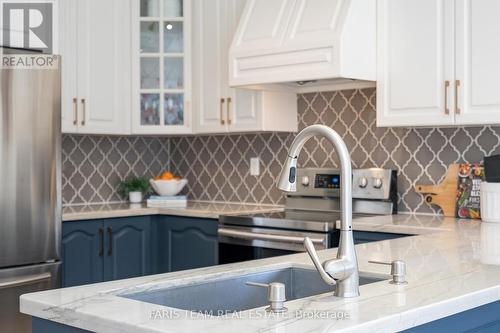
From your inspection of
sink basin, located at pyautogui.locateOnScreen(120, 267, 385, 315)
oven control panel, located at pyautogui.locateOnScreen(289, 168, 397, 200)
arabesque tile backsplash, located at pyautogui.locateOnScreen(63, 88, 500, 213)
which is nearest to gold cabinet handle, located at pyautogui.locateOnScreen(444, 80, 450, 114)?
arabesque tile backsplash, located at pyautogui.locateOnScreen(63, 88, 500, 213)

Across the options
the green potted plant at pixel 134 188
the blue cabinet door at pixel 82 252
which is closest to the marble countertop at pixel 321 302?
the blue cabinet door at pixel 82 252

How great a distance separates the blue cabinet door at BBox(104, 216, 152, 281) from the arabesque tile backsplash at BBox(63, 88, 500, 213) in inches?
22.1

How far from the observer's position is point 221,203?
194 inches

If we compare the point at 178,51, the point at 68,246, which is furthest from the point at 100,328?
the point at 178,51

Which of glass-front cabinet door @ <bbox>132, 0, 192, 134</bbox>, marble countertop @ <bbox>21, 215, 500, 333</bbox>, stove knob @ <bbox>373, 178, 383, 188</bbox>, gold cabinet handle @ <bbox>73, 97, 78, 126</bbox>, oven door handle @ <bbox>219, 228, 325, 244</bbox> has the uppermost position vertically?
glass-front cabinet door @ <bbox>132, 0, 192, 134</bbox>

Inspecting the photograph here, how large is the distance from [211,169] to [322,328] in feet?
12.2

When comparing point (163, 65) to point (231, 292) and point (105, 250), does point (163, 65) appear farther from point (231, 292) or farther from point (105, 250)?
point (231, 292)

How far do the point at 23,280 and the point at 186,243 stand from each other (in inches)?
43.4

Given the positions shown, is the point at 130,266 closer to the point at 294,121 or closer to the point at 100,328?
the point at 294,121

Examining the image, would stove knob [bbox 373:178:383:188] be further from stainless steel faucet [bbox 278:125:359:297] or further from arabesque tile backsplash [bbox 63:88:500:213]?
stainless steel faucet [bbox 278:125:359:297]

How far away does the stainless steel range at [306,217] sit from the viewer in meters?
3.71

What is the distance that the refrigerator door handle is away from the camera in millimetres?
3500

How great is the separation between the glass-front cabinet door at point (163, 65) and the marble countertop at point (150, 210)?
0.50 metres

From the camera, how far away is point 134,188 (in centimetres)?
492
